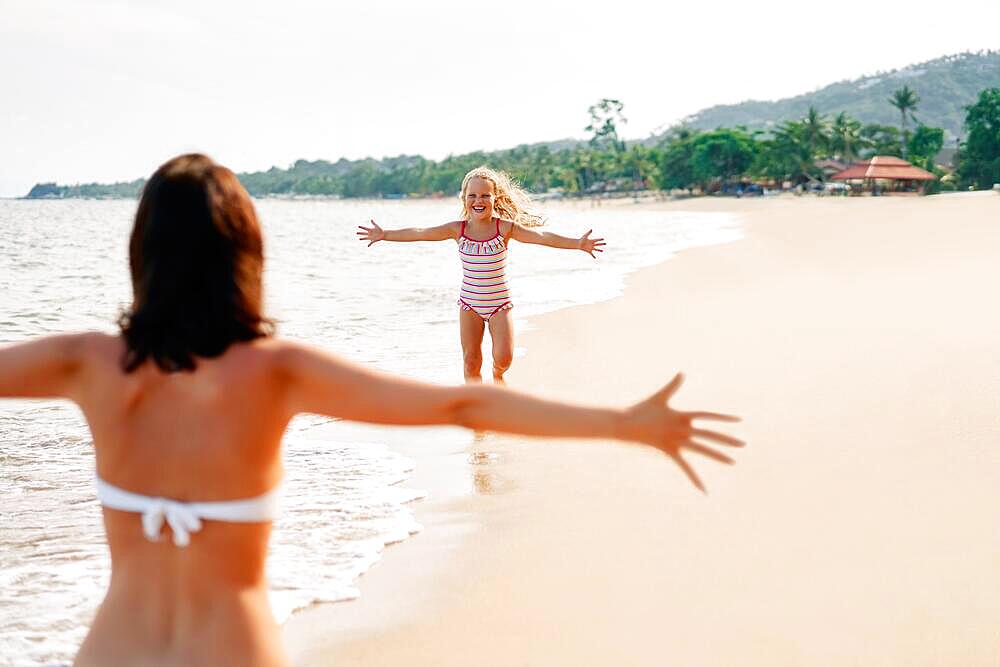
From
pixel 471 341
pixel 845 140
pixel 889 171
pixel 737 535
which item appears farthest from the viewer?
pixel 845 140

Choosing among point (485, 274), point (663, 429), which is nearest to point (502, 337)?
point (485, 274)

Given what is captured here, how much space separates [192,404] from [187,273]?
0.24 meters

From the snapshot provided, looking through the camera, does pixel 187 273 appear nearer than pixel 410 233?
Yes

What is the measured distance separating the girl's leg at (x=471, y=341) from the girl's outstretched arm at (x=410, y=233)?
62 cm

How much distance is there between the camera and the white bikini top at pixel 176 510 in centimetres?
190

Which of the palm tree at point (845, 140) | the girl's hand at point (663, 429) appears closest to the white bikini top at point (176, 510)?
the girl's hand at point (663, 429)

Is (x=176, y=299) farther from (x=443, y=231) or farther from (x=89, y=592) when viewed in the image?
(x=443, y=231)

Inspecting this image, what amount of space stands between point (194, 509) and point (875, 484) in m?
4.64

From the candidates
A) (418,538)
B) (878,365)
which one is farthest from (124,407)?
(878,365)

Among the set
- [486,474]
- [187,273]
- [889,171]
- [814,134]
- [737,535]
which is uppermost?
[187,273]

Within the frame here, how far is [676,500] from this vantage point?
5766 millimetres

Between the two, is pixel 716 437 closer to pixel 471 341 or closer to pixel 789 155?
pixel 471 341

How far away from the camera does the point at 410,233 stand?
807cm

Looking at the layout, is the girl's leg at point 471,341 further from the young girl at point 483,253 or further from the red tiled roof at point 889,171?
the red tiled roof at point 889,171
